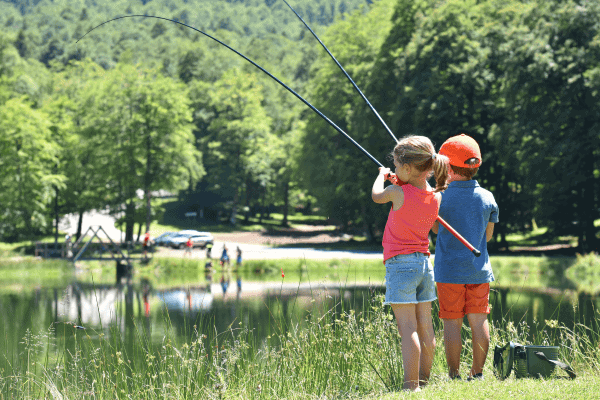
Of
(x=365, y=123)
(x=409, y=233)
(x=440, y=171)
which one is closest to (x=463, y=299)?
(x=409, y=233)

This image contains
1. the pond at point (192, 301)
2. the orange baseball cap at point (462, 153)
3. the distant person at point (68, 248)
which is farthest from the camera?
the distant person at point (68, 248)

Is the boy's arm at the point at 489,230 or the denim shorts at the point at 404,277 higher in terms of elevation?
the boy's arm at the point at 489,230

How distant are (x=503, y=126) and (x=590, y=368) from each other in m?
20.9

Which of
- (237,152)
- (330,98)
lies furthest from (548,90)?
(237,152)

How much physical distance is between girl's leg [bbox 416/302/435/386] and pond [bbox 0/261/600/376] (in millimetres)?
2171

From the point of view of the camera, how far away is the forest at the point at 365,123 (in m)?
23.3

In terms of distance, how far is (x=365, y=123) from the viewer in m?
29.8

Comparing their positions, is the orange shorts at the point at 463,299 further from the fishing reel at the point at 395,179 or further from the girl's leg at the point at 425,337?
the fishing reel at the point at 395,179

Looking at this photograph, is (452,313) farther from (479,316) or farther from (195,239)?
(195,239)

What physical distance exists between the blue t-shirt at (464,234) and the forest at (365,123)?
19.6 m

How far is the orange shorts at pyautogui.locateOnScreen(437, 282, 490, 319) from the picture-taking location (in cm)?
415

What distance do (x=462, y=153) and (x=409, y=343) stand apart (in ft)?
4.35

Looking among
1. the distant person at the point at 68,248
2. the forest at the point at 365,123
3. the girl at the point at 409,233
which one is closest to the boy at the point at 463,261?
the girl at the point at 409,233

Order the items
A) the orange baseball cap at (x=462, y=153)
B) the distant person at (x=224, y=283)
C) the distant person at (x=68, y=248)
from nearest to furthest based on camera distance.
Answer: the orange baseball cap at (x=462, y=153) < the distant person at (x=224, y=283) < the distant person at (x=68, y=248)
